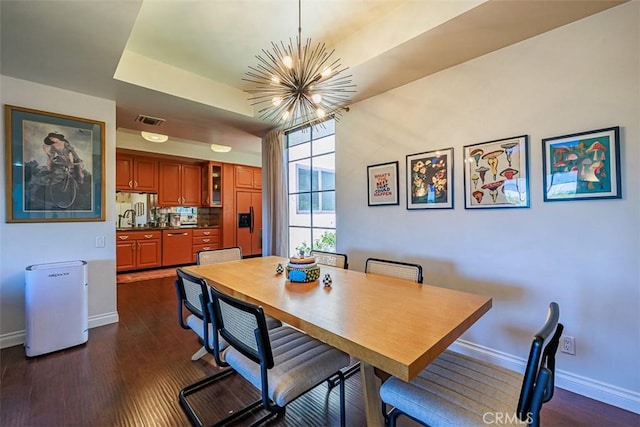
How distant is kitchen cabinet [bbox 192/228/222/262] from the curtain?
2641 mm

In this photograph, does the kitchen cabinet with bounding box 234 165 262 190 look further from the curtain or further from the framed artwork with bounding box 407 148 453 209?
the framed artwork with bounding box 407 148 453 209

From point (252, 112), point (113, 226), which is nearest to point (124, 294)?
point (113, 226)

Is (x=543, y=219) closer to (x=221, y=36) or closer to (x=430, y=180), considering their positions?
(x=430, y=180)

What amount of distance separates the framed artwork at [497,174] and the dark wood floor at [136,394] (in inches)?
52.9

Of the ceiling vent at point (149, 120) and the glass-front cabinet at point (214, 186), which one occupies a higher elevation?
the ceiling vent at point (149, 120)

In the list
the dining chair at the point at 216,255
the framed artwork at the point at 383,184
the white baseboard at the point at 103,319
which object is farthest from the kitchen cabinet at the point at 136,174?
the framed artwork at the point at 383,184

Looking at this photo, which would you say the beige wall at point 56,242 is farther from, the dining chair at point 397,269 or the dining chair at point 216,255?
the dining chair at point 397,269

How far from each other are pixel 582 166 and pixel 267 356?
2.22m

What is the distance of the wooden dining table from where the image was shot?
98cm

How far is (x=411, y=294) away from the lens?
1.59m

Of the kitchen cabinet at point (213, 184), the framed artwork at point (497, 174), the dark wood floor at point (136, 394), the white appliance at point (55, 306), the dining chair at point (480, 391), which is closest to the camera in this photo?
the dining chair at point (480, 391)

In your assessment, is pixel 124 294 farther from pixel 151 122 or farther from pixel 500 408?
pixel 500 408

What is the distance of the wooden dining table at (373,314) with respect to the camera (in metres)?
0.98

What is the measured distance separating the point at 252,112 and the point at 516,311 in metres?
3.44
